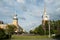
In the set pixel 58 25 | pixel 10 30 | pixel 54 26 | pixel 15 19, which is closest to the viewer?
pixel 58 25

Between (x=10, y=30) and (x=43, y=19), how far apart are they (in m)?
43.1

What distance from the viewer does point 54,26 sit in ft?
367

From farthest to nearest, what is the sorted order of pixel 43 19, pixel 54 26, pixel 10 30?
pixel 43 19
pixel 10 30
pixel 54 26

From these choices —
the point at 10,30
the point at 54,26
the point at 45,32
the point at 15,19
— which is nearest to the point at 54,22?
the point at 54,26

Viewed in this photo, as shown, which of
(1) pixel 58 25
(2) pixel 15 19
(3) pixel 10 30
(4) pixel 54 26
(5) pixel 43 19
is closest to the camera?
(1) pixel 58 25

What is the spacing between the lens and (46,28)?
117 metres

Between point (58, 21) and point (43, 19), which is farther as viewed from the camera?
point (43, 19)

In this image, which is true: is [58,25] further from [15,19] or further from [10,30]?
[15,19]

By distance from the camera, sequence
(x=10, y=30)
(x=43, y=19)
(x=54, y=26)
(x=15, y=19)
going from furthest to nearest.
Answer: (x=15, y=19), (x=43, y=19), (x=10, y=30), (x=54, y=26)

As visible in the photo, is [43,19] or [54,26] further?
[43,19]

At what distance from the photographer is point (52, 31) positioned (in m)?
107

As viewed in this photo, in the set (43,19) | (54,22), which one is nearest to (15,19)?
(43,19)

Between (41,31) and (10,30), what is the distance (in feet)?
66.0

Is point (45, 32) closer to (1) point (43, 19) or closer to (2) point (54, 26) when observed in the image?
(2) point (54, 26)
